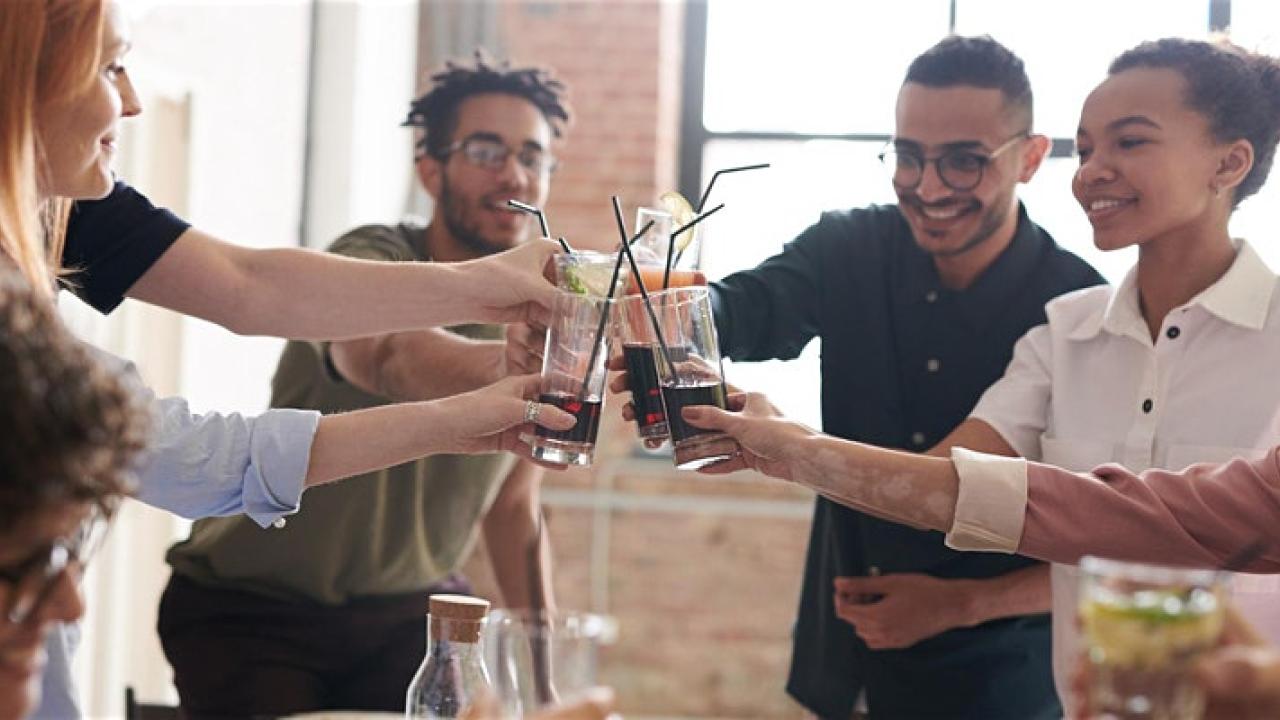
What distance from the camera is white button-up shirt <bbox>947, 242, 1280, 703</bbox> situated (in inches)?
97.9

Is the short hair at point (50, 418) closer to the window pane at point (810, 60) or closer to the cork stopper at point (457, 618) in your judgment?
the cork stopper at point (457, 618)

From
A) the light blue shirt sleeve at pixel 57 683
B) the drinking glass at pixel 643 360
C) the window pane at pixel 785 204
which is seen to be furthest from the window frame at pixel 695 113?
the light blue shirt sleeve at pixel 57 683

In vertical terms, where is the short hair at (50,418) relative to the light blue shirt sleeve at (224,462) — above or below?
above

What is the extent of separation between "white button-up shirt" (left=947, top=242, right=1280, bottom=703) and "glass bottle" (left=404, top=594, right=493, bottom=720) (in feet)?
3.64

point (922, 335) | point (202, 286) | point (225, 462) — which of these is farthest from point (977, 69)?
point (225, 462)

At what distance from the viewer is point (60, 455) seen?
1120 millimetres

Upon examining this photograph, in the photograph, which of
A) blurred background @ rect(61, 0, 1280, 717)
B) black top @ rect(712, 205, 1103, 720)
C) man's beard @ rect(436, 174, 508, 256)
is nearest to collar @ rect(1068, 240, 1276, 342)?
black top @ rect(712, 205, 1103, 720)

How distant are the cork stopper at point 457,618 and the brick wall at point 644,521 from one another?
374cm

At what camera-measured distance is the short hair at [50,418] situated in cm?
110

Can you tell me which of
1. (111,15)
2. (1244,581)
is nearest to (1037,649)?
(1244,581)

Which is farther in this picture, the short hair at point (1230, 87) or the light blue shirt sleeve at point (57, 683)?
the short hair at point (1230, 87)

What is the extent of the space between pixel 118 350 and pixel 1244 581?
280 centimetres

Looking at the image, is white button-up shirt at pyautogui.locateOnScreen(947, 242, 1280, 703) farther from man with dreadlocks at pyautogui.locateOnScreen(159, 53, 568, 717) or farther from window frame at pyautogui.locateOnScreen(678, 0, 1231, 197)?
window frame at pyautogui.locateOnScreen(678, 0, 1231, 197)

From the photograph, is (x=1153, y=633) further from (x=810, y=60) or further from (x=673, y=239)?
(x=810, y=60)
